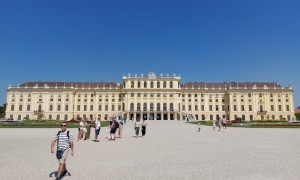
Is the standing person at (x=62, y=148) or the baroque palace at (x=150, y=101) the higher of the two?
the baroque palace at (x=150, y=101)

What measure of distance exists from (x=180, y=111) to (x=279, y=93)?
1235 inches

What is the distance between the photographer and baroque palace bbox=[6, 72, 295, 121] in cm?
7400

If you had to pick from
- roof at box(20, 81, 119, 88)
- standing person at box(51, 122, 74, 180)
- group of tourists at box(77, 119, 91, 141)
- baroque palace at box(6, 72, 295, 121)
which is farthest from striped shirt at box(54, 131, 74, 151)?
roof at box(20, 81, 119, 88)

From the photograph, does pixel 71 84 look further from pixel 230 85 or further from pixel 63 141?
pixel 63 141

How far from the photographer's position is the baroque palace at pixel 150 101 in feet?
243

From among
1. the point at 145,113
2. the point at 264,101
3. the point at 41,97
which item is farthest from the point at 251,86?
the point at 41,97

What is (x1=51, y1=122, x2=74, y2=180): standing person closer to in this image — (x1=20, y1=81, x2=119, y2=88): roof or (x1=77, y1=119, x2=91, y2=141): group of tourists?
(x1=77, y1=119, x2=91, y2=141): group of tourists

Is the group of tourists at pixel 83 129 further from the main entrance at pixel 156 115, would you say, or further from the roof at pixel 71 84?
the roof at pixel 71 84

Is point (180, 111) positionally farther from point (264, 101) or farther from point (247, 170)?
point (247, 170)

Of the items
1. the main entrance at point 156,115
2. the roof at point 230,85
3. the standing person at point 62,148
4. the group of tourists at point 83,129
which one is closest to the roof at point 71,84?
the main entrance at point 156,115

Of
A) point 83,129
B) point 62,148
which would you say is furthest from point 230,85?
point 62,148

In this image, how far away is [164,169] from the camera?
7.93 metres

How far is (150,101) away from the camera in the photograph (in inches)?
2928

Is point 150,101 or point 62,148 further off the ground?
point 150,101
